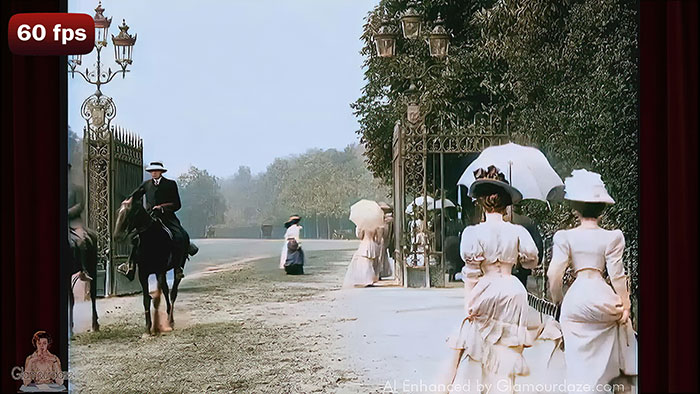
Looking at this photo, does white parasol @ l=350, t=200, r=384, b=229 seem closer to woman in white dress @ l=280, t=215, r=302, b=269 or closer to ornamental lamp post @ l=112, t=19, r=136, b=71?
woman in white dress @ l=280, t=215, r=302, b=269

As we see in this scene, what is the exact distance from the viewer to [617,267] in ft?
12.9

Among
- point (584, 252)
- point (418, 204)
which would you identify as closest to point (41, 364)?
point (418, 204)

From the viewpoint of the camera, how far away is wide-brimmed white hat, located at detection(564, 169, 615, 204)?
13.1 feet

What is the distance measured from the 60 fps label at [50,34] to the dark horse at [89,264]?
2.90ft

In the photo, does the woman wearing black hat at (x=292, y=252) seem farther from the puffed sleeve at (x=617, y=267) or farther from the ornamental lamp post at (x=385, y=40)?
the puffed sleeve at (x=617, y=267)

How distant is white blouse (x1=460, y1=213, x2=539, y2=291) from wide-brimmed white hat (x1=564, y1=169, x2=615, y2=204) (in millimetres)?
300

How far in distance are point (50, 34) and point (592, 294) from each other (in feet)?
9.17

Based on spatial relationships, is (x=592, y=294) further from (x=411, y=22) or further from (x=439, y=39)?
(x=411, y=22)

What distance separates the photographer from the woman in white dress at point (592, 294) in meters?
3.96

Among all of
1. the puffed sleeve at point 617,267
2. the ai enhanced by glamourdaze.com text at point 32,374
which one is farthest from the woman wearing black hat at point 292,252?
the puffed sleeve at point 617,267

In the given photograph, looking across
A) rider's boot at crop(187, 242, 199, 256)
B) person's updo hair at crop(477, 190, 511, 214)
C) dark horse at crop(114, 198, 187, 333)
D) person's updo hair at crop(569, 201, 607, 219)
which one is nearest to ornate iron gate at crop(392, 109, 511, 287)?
person's updo hair at crop(477, 190, 511, 214)

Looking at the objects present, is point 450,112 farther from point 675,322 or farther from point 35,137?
point 35,137

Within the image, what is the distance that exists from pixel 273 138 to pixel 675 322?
202cm

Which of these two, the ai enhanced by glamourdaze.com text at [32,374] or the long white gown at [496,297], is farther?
the long white gown at [496,297]
